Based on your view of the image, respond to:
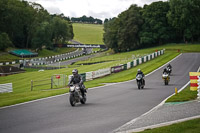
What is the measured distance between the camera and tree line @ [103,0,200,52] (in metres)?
100

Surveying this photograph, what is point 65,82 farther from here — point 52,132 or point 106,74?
point 52,132

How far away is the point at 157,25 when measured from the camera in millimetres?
101875

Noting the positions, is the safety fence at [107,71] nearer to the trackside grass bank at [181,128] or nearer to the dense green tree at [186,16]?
the trackside grass bank at [181,128]

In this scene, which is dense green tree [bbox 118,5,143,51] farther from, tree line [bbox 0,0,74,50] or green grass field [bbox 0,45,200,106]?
green grass field [bbox 0,45,200,106]

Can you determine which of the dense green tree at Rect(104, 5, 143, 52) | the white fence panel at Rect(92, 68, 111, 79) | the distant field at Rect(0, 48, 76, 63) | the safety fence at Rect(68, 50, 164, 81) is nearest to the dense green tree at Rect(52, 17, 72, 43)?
the distant field at Rect(0, 48, 76, 63)

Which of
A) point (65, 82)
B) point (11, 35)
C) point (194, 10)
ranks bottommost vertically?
point (65, 82)

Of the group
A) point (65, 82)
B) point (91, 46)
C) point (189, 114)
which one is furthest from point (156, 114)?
point (91, 46)

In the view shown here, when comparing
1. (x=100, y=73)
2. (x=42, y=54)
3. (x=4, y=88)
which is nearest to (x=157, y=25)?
(x=42, y=54)

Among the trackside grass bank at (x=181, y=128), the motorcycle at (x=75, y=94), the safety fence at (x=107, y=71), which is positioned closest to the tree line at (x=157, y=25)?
the safety fence at (x=107, y=71)

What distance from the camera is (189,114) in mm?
11578

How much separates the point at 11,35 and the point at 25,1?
27.3 meters

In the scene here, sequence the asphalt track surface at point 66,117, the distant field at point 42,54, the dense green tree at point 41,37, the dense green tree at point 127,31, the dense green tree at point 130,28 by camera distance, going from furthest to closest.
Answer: the dense green tree at point 41,37, the dense green tree at point 127,31, the dense green tree at point 130,28, the distant field at point 42,54, the asphalt track surface at point 66,117

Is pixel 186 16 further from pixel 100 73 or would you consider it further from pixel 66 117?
pixel 66 117

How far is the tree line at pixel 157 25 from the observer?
10006 centimetres
